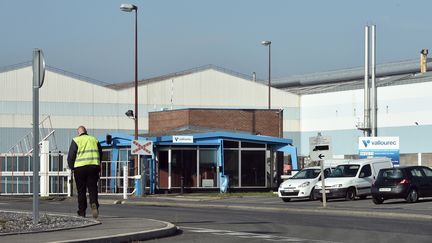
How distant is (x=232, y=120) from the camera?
191 feet

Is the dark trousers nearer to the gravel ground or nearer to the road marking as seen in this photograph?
the gravel ground

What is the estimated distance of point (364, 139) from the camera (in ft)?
141

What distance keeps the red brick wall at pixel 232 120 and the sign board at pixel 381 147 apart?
1504 cm

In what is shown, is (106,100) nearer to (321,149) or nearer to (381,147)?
(381,147)

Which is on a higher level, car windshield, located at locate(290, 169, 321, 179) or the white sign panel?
the white sign panel

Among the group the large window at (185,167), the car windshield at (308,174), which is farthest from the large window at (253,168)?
the car windshield at (308,174)

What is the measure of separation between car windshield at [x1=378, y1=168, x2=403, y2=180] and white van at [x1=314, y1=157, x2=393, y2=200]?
8.50 feet

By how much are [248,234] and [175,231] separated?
4.42 feet

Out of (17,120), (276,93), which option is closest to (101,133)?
(17,120)

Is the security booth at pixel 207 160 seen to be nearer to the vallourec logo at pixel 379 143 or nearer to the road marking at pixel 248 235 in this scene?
the vallourec logo at pixel 379 143

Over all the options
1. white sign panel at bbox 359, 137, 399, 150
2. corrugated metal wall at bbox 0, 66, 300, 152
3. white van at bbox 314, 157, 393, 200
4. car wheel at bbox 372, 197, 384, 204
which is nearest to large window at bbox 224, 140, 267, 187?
white sign panel at bbox 359, 137, 399, 150

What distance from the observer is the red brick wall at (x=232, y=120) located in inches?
2256

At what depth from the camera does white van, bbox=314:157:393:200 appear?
3322cm

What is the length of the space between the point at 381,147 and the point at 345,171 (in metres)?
8.45
